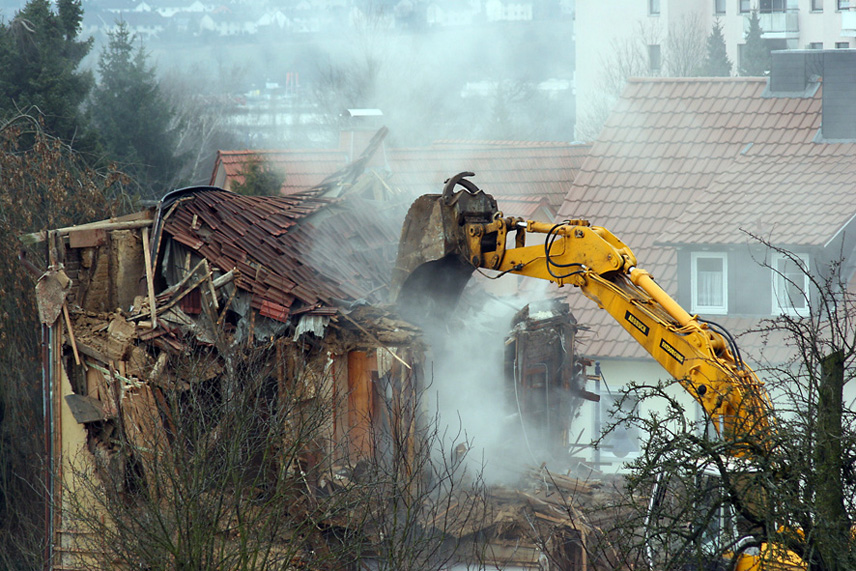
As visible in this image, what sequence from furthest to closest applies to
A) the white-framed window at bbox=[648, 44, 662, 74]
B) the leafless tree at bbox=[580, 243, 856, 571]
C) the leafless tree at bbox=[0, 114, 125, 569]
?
the white-framed window at bbox=[648, 44, 662, 74]
the leafless tree at bbox=[0, 114, 125, 569]
the leafless tree at bbox=[580, 243, 856, 571]

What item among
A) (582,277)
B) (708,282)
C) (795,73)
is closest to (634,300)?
(582,277)

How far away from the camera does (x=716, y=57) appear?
48.1 metres

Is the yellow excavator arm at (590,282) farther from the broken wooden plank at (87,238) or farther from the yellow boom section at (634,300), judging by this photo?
the broken wooden plank at (87,238)

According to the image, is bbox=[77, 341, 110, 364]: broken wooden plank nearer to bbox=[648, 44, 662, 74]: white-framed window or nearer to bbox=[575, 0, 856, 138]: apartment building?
bbox=[575, 0, 856, 138]: apartment building

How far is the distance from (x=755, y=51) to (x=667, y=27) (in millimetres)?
4494

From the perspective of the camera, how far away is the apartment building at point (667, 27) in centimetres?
4628

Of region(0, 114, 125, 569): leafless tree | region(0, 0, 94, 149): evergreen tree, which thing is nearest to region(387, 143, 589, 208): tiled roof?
region(0, 114, 125, 569): leafless tree

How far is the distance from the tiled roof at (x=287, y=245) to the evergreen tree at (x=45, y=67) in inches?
357

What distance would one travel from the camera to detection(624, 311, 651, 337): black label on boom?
960 centimetres

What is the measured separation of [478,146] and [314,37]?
6.79 m

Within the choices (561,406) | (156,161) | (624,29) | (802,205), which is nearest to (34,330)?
(561,406)

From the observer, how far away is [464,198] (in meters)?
11.3

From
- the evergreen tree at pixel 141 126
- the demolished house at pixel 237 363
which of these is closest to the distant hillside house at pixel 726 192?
the demolished house at pixel 237 363

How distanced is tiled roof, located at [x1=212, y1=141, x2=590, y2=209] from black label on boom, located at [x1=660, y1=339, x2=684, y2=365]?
11.8 m
